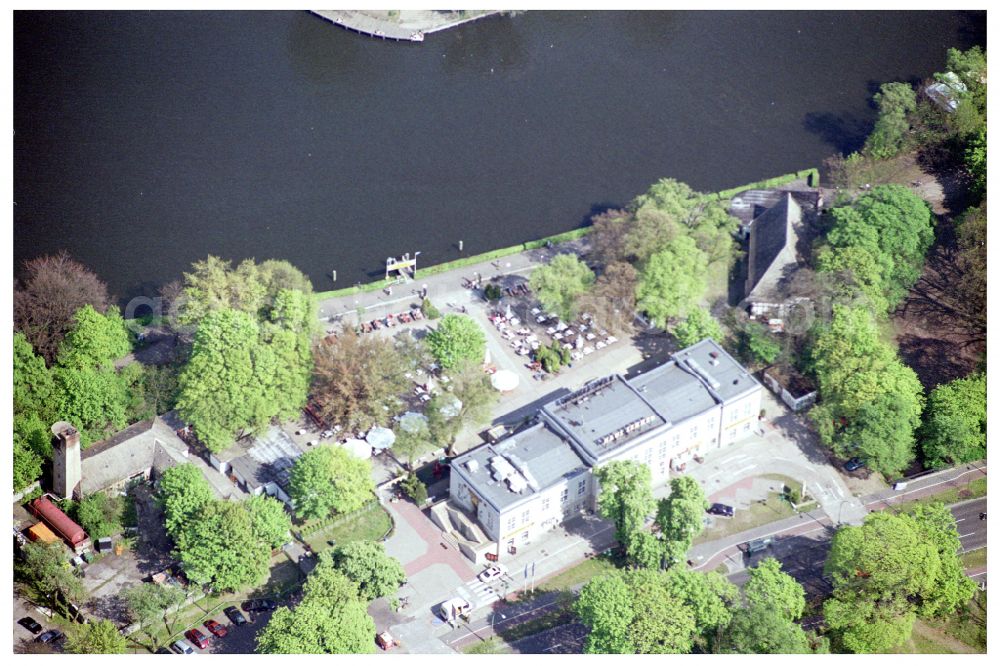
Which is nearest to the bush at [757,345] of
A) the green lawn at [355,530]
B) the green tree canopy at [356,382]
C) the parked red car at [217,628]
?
the green tree canopy at [356,382]

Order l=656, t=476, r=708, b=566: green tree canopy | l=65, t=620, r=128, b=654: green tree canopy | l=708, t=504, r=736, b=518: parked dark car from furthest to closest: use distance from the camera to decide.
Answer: l=708, t=504, r=736, b=518: parked dark car → l=656, t=476, r=708, b=566: green tree canopy → l=65, t=620, r=128, b=654: green tree canopy

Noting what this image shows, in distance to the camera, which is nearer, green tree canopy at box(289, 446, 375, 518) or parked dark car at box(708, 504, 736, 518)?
green tree canopy at box(289, 446, 375, 518)

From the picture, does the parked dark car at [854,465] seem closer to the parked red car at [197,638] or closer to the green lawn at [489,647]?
the green lawn at [489,647]

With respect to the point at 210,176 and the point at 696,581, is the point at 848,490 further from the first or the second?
the point at 210,176

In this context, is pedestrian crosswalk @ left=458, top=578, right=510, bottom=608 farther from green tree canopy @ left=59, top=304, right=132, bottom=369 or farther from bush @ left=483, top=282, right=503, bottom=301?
green tree canopy @ left=59, top=304, right=132, bottom=369

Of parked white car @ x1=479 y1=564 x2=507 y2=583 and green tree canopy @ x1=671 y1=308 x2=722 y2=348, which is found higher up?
green tree canopy @ x1=671 y1=308 x2=722 y2=348

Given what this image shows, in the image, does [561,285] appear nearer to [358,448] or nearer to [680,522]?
[358,448]

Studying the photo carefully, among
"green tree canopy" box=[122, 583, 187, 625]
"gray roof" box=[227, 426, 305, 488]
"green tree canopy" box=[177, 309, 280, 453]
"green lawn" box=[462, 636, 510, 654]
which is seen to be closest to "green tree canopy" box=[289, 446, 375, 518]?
"gray roof" box=[227, 426, 305, 488]

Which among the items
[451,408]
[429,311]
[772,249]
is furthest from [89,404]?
[772,249]
